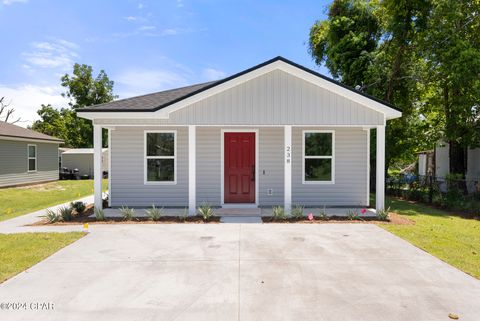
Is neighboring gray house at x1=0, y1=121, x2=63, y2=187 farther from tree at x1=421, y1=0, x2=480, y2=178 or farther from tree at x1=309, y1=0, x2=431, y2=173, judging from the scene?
tree at x1=421, y1=0, x2=480, y2=178

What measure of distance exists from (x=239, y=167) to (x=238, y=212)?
1646 millimetres

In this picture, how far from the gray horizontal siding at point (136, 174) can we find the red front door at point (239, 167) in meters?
1.38

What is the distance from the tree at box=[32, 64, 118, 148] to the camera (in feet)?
125

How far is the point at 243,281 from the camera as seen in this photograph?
14.3 feet

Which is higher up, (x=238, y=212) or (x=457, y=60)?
(x=457, y=60)

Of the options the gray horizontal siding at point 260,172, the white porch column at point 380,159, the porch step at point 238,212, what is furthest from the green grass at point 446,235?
the porch step at point 238,212

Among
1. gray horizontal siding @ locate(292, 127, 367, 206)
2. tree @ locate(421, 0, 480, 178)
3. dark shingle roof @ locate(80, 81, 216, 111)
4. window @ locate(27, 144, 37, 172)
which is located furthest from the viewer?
window @ locate(27, 144, 37, 172)

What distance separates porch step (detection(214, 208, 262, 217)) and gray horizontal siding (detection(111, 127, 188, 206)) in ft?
4.80

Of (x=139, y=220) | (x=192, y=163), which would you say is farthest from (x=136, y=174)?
(x=192, y=163)

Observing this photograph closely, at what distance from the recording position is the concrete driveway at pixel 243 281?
3512mm

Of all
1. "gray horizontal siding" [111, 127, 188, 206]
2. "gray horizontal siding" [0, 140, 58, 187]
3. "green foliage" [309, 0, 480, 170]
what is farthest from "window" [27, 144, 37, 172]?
"green foliage" [309, 0, 480, 170]

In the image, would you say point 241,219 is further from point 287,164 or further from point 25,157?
point 25,157

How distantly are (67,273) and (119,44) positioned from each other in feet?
53.6

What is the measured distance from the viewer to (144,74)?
25.9 m
